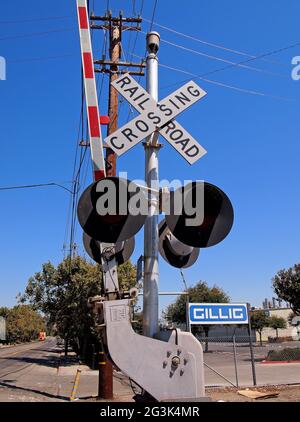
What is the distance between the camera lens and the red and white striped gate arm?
147 inches

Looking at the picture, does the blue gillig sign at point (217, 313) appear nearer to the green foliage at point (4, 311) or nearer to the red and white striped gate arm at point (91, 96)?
the red and white striped gate arm at point (91, 96)

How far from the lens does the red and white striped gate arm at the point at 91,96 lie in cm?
372

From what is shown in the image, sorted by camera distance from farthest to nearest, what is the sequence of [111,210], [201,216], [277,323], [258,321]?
[277,323], [258,321], [201,216], [111,210]

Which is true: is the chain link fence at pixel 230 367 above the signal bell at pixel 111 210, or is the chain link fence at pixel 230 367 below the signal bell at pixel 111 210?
below

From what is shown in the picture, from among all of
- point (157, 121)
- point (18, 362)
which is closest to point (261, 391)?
point (157, 121)

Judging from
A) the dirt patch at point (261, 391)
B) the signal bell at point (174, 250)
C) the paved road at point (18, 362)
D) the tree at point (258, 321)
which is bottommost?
the paved road at point (18, 362)

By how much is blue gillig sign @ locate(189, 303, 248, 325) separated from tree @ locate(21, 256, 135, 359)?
342 inches

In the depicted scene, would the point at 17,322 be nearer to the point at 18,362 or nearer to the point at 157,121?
the point at 18,362

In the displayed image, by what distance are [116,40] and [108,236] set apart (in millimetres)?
12382

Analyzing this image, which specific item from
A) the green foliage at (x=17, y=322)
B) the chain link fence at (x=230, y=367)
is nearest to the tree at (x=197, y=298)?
the chain link fence at (x=230, y=367)

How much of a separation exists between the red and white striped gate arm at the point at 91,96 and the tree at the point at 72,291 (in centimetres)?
1810

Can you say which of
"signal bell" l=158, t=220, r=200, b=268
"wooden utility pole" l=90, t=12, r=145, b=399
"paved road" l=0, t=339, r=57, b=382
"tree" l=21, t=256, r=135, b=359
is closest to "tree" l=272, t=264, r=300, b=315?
"tree" l=21, t=256, r=135, b=359

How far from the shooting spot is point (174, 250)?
400cm

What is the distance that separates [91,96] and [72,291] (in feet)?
79.1
